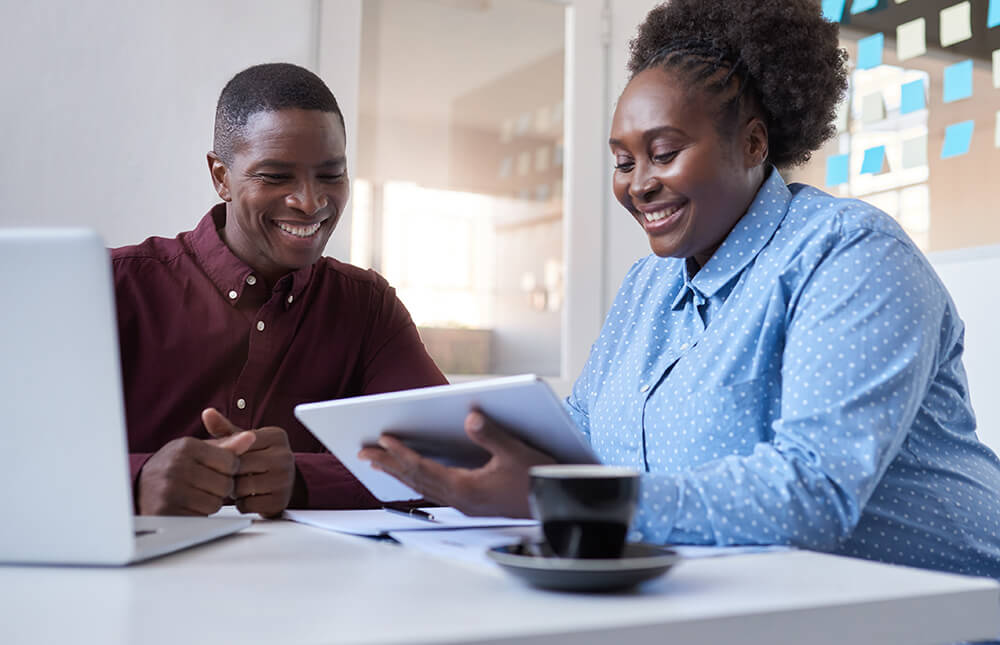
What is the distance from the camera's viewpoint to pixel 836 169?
261 cm

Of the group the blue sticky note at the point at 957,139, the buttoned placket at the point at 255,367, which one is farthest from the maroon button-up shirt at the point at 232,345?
the blue sticky note at the point at 957,139

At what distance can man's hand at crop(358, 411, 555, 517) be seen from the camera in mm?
823

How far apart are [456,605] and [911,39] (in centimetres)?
231

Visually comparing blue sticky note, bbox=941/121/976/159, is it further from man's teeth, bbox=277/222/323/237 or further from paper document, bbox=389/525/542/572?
paper document, bbox=389/525/542/572

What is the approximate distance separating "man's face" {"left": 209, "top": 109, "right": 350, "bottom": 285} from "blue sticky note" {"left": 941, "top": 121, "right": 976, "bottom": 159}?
1.47 meters

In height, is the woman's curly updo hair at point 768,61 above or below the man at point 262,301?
above

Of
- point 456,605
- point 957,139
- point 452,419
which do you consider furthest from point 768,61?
point 957,139

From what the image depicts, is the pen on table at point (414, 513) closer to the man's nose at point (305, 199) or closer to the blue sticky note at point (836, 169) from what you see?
the man's nose at point (305, 199)

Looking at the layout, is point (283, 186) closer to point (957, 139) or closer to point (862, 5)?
point (957, 139)

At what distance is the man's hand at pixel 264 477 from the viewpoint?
1096 mm

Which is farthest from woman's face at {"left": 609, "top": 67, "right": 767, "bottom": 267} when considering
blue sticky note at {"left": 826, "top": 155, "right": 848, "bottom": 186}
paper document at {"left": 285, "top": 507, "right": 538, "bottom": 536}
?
blue sticky note at {"left": 826, "top": 155, "right": 848, "bottom": 186}

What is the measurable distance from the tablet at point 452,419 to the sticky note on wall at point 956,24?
1.95m

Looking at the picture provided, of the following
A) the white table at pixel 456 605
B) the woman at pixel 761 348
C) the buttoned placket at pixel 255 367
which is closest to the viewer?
the white table at pixel 456 605

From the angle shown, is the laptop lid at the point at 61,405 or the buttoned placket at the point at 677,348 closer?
the laptop lid at the point at 61,405
